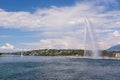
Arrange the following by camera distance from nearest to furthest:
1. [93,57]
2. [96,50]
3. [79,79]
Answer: [79,79] < [96,50] < [93,57]

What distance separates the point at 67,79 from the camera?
1986 inches

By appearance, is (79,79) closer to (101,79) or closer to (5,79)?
(101,79)

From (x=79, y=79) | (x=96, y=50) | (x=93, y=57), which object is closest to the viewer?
(x=79, y=79)

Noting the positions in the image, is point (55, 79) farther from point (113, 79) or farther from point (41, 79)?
point (113, 79)

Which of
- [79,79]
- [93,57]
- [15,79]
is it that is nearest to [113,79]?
[79,79]

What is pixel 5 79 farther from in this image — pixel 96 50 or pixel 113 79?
pixel 96 50

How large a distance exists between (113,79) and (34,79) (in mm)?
15140

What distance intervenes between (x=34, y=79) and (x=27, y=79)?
52.9 inches

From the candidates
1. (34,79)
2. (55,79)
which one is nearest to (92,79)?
(55,79)

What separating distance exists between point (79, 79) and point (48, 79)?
231 inches

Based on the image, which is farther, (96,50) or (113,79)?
(96,50)

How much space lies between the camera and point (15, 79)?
5159cm

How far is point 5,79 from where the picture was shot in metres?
51.6

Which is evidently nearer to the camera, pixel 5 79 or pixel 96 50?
pixel 5 79
